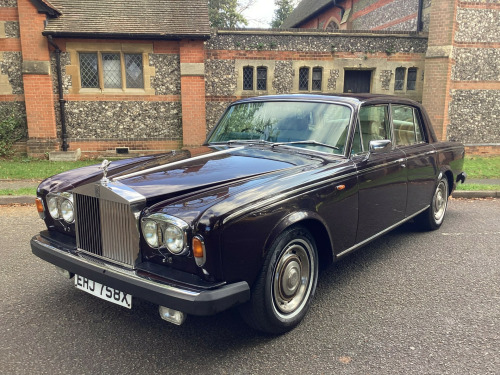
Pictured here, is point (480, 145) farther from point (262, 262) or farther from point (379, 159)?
point (262, 262)

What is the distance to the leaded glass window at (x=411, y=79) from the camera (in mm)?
13805

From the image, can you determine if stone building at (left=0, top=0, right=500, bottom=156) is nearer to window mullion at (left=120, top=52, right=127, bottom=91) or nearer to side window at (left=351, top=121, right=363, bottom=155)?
window mullion at (left=120, top=52, right=127, bottom=91)

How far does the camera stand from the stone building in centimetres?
1207

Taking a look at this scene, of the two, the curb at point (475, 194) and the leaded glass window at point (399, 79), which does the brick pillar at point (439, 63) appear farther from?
the curb at point (475, 194)

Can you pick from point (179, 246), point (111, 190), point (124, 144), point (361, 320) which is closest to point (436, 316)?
point (361, 320)

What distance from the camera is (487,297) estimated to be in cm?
355

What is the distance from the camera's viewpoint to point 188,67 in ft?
41.0

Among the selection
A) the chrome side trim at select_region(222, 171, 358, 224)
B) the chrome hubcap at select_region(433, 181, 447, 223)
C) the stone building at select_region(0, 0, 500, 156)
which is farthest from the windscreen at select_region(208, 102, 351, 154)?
the stone building at select_region(0, 0, 500, 156)

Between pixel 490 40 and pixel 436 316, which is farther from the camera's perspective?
pixel 490 40

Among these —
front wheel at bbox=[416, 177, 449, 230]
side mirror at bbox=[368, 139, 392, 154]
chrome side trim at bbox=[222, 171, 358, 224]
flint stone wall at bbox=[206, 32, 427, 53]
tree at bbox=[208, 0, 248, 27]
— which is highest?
tree at bbox=[208, 0, 248, 27]

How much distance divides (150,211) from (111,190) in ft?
1.12

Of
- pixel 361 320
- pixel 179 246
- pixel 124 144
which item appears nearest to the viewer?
pixel 179 246

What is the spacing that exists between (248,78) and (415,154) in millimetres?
9497

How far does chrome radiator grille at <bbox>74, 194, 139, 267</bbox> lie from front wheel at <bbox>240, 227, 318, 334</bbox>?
2.86ft
